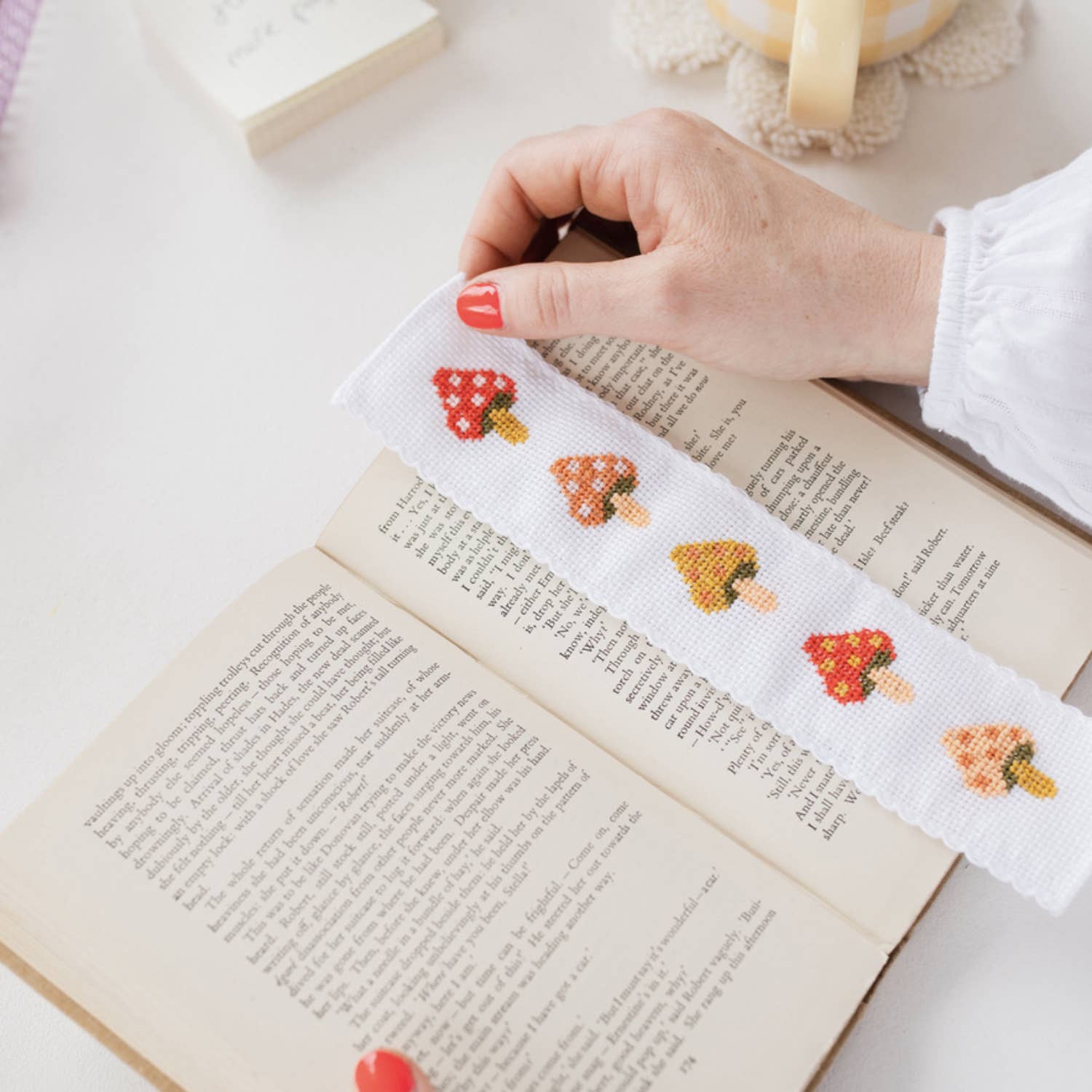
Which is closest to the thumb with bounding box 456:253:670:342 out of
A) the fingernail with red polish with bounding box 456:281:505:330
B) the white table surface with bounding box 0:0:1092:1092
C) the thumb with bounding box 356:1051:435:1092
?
the fingernail with red polish with bounding box 456:281:505:330

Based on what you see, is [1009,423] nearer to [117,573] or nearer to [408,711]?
[408,711]

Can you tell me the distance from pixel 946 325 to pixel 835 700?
6.6 inches

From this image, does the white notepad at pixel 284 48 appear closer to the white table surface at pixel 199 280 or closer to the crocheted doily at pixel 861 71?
the white table surface at pixel 199 280

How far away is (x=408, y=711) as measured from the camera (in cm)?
45

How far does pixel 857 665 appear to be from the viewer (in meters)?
0.44

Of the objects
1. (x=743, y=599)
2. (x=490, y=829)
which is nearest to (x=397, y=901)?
(x=490, y=829)

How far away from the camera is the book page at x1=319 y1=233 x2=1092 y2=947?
43 centimetres

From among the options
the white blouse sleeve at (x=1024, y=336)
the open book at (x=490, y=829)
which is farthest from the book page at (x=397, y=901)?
the white blouse sleeve at (x=1024, y=336)

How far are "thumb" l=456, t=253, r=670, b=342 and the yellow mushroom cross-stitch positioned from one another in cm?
10

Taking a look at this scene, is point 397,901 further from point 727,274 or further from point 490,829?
point 727,274

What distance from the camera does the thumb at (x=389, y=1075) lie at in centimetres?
40

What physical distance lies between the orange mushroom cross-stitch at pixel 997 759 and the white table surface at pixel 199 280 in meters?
0.06

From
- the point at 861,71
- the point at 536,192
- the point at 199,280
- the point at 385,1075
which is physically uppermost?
the point at 861,71

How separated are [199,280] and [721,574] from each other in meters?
0.33
